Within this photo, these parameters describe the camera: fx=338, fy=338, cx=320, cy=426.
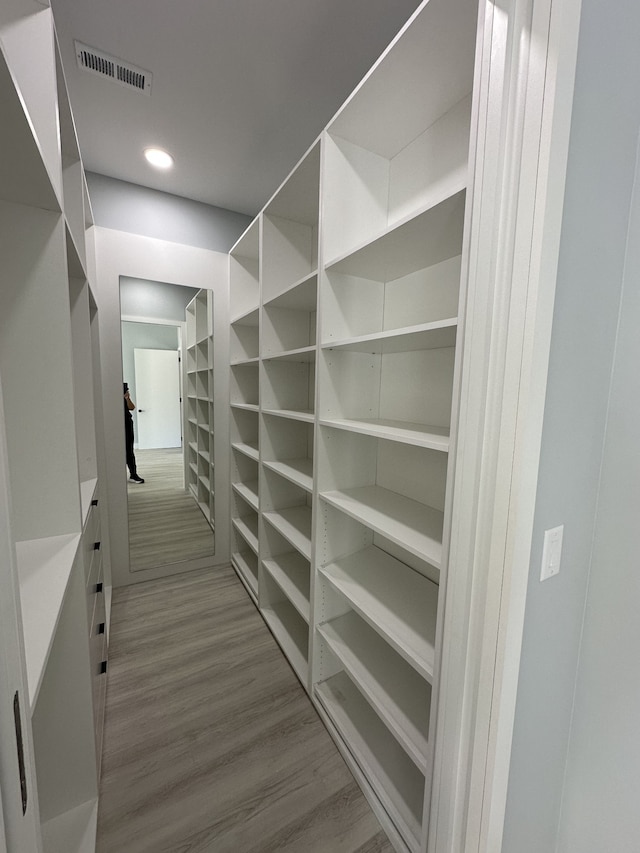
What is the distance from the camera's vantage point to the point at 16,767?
0.33 meters

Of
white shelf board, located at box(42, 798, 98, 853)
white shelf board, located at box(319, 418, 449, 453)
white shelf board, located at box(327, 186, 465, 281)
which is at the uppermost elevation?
white shelf board, located at box(327, 186, 465, 281)

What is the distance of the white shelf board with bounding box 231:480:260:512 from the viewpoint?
7.75ft

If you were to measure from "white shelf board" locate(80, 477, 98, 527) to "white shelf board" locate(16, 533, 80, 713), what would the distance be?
11 cm

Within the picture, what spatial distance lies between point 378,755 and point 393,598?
2.05 feet

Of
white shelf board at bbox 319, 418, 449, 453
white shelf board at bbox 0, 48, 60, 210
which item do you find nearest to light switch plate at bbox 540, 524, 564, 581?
white shelf board at bbox 319, 418, 449, 453

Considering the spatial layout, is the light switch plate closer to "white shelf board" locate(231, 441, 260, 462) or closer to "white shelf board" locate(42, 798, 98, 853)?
"white shelf board" locate(42, 798, 98, 853)

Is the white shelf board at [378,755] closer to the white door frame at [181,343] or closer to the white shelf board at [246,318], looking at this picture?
the white door frame at [181,343]

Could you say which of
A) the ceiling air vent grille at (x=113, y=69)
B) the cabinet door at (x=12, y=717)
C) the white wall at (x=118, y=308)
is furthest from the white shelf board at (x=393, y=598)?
the ceiling air vent grille at (x=113, y=69)

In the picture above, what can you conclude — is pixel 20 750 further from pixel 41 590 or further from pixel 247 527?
pixel 247 527

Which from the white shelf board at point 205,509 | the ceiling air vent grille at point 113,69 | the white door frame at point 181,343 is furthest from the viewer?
the white shelf board at point 205,509

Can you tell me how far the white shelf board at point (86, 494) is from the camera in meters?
1.16

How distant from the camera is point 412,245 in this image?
3.76 feet

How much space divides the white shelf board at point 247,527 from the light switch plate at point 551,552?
1980 mm

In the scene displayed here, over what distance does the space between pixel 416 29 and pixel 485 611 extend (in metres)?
1.45
